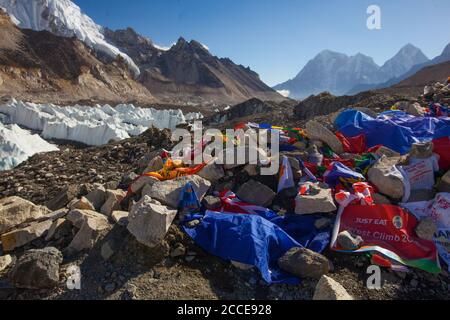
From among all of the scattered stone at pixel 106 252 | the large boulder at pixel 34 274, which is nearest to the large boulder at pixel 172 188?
the scattered stone at pixel 106 252

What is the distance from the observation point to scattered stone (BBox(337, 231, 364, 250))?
8.56 ft

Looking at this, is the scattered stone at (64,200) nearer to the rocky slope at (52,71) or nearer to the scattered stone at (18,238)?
the scattered stone at (18,238)

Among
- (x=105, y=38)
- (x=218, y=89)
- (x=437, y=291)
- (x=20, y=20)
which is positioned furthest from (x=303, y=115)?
(x=105, y=38)

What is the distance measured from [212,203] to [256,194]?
489 millimetres

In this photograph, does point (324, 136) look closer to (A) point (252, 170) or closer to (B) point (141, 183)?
(A) point (252, 170)

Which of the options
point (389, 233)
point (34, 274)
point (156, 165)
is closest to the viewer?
point (34, 274)

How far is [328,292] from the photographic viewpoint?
207 centimetres

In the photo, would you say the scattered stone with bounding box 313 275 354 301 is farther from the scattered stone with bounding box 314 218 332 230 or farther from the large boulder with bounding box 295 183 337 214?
the large boulder with bounding box 295 183 337 214

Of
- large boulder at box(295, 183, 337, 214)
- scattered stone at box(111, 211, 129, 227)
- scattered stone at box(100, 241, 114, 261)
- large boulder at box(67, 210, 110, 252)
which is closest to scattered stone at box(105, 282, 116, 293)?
scattered stone at box(100, 241, 114, 261)

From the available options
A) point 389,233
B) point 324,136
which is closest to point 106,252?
point 389,233

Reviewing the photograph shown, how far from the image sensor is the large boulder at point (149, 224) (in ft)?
8.21

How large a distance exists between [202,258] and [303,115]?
11148mm

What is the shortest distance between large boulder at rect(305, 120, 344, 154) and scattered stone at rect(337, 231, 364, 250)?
1.82 metres
